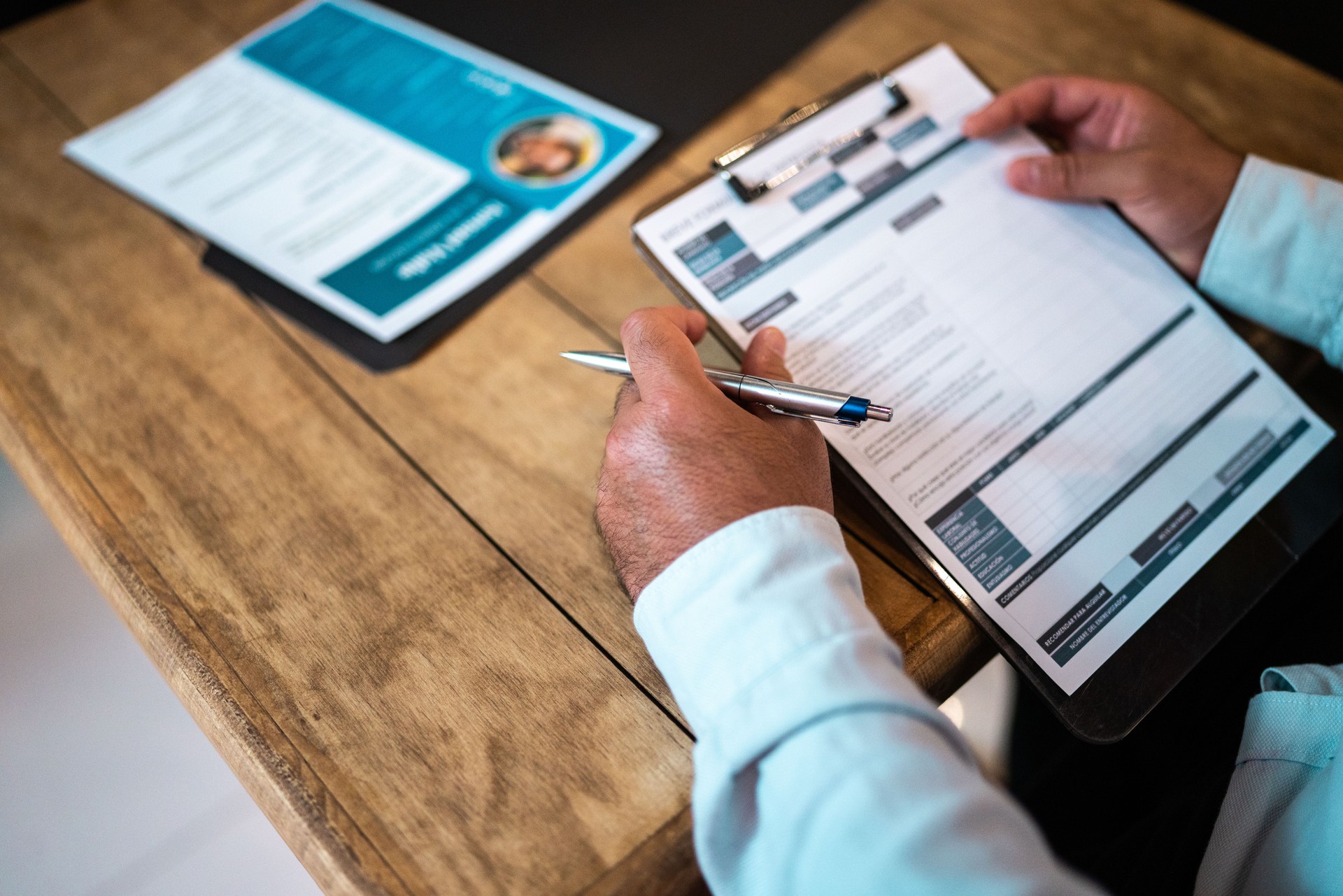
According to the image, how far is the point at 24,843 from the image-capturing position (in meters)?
0.83

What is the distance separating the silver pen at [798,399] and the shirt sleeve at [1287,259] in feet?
1.08

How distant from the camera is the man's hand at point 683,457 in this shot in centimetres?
48

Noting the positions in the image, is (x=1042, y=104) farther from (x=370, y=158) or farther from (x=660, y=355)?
(x=370, y=158)

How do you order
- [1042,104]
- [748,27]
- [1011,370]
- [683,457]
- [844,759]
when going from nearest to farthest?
1. [844,759]
2. [683,457]
3. [1011,370]
4. [1042,104]
5. [748,27]

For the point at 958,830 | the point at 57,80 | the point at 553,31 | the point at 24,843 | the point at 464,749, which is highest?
the point at 57,80

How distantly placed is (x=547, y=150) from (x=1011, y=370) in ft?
1.51

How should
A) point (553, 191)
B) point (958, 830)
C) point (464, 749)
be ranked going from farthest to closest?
point (553, 191) < point (464, 749) < point (958, 830)

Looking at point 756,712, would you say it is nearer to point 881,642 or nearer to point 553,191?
point 881,642

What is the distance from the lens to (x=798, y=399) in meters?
0.51

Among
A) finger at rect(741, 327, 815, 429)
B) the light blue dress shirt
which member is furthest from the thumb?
the light blue dress shirt

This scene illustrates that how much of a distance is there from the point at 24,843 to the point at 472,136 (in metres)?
0.80

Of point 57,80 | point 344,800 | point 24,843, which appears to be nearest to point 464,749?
point 344,800

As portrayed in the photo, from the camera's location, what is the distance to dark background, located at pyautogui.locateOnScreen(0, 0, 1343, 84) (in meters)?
0.90

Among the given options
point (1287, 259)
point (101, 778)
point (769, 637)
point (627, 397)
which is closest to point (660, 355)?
point (627, 397)
